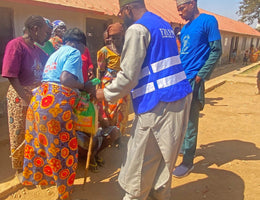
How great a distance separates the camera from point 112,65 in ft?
11.9

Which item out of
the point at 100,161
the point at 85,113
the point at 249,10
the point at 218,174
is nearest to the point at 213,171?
the point at 218,174

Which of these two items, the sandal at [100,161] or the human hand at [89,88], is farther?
the sandal at [100,161]

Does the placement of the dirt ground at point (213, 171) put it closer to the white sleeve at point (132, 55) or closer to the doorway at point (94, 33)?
the white sleeve at point (132, 55)

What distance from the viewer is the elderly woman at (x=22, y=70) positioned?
239cm

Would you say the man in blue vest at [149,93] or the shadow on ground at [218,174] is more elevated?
the man in blue vest at [149,93]

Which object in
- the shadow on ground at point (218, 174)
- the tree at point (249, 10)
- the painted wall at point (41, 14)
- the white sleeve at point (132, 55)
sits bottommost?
the shadow on ground at point (218, 174)

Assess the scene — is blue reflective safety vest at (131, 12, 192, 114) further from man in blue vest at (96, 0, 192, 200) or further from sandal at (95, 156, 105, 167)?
sandal at (95, 156, 105, 167)

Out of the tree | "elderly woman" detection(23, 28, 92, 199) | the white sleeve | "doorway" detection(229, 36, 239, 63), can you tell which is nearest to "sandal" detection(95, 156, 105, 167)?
"elderly woman" detection(23, 28, 92, 199)

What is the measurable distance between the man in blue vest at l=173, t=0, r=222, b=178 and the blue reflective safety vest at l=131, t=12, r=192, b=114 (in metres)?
1.12

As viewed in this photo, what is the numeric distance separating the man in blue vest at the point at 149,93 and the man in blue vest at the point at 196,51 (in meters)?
1.02

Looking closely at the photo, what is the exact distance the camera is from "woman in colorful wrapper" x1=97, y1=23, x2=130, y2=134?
3510 mm

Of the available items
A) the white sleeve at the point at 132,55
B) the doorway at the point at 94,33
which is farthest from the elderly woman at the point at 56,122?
the doorway at the point at 94,33

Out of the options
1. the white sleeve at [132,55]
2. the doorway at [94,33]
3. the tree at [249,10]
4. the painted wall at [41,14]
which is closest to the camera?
the white sleeve at [132,55]

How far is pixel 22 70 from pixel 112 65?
145cm
